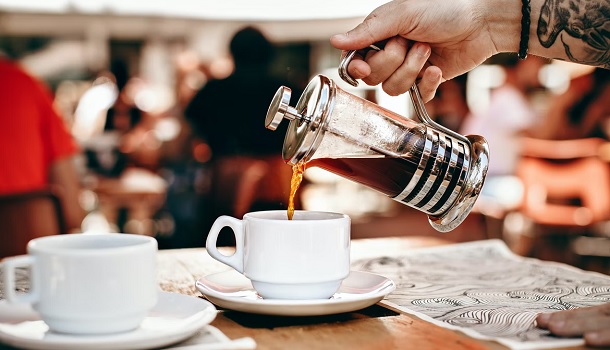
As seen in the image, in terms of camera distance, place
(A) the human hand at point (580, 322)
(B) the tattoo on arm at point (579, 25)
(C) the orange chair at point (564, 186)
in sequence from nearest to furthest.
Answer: (A) the human hand at point (580, 322)
(B) the tattoo on arm at point (579, 25)
(C) the orange chair at point (564, 186)

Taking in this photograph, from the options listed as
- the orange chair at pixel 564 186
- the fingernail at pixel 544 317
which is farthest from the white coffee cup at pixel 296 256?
the orange chair at pixel 564 186

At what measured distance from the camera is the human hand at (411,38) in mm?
1084

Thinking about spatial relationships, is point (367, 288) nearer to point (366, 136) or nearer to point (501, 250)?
point (366, 136)

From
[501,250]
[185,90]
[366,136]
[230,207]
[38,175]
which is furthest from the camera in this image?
[185,90]

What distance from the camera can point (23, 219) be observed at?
2094mm

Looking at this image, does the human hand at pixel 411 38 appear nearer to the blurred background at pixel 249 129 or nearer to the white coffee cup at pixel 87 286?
the blurred background at pixel 249 129

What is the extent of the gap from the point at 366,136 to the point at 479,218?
12.2 feet

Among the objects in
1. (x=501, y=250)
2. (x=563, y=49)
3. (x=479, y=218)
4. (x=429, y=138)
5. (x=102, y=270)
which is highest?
(x=563, y=49)

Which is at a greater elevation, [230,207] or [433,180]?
[433,180]

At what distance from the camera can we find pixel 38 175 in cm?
255

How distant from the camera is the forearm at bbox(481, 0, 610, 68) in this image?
1216 mm

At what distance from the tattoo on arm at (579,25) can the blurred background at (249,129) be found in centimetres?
53

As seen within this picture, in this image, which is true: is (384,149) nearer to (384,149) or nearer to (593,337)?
(384,149)

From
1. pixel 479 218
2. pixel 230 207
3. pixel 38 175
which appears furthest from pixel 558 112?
pixel 38 175
